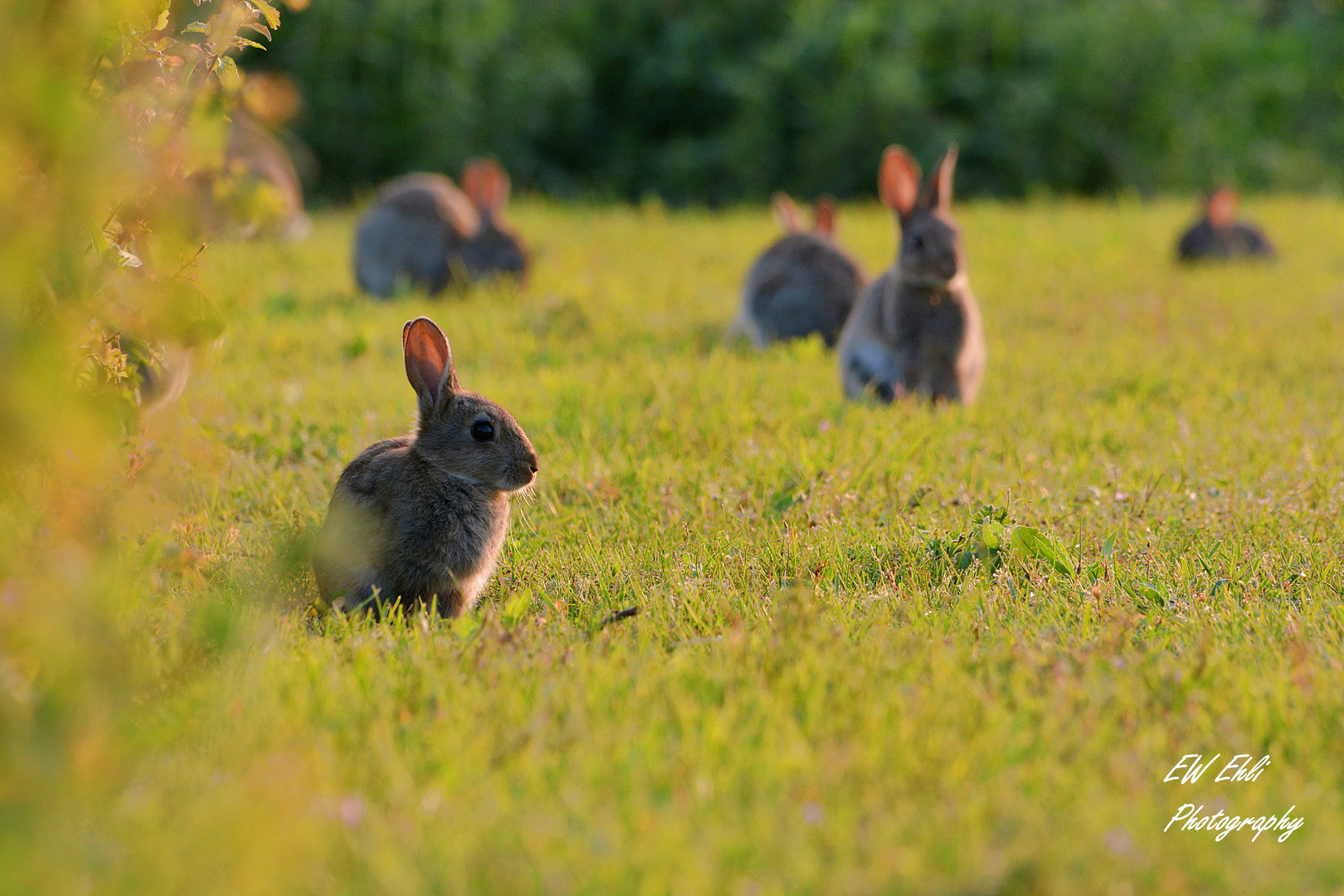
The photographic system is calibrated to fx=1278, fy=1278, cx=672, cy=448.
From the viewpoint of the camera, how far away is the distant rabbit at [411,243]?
30.9 ft

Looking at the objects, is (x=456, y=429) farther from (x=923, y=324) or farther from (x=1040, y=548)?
(x=923, y=324)

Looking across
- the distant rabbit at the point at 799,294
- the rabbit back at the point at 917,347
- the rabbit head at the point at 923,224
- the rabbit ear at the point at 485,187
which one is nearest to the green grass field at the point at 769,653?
the rabbit back at the point at 917,347

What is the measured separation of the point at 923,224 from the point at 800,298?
65.2 inches

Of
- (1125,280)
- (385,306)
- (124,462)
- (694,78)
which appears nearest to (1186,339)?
(1125,280)

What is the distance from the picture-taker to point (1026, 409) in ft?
19.7

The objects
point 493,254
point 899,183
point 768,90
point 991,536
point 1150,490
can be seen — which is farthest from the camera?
point 768,90

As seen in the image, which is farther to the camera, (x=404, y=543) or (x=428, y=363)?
(x=428, y=363)

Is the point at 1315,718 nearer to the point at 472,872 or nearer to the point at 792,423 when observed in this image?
the point at 472,872

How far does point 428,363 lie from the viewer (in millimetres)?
3801

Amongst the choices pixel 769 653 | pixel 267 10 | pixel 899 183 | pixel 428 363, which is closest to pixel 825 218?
pixel 899 183

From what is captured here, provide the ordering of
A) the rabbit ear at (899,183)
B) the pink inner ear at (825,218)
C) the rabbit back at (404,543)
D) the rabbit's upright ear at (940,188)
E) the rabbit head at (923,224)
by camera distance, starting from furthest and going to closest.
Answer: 1. the pink inner ear at (825,218)
2. the rabbit ear at (899,183)
3. the rabbit's upright ear at (940,188)
4. the rabbit head at (923,224)
5. the rabbit back at (404,543)

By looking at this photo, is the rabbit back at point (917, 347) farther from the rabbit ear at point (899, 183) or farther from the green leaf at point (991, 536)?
the green leaf at point (991, 536)

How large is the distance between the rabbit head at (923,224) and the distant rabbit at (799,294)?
3.90ft

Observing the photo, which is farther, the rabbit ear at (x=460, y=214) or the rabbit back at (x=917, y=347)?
the rabbit ear at (x=460, y=214)
